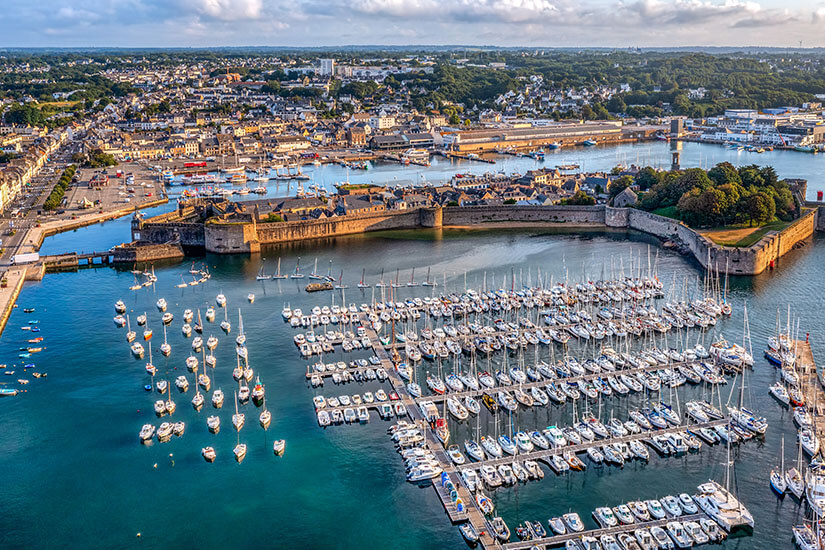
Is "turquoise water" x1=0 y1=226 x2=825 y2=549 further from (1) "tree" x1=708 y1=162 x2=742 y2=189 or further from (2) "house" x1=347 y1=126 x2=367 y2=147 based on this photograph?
(2) "house" x1=347 y1=126 x2=367 y2=147

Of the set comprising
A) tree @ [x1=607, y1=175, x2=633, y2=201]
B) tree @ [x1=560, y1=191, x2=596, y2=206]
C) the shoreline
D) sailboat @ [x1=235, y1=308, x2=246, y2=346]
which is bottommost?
sailboat @ [x1=235, y1=308, x2=246, y2=346]

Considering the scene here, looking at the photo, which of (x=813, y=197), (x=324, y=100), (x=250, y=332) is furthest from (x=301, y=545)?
(x=324, y=100)

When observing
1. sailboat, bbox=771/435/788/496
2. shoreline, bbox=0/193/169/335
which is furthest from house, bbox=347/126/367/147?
sailboat, bbox=771/435/788/496

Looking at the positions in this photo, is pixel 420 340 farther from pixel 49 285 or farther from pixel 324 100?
pixel 324 100

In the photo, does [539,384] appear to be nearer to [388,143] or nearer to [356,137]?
[388,143]

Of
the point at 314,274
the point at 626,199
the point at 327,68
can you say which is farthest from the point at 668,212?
the point at 327,68

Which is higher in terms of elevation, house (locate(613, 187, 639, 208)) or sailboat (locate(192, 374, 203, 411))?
house (locate(613, 187, 639, 208))
